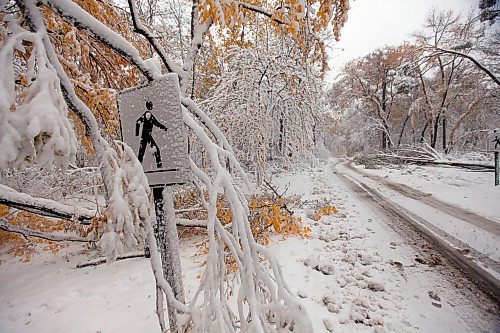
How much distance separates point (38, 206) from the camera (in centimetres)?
187

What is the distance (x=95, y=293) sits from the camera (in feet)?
14.5

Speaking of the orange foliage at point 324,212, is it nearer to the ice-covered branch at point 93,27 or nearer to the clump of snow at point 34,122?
the ice-covered branch at point 93,27

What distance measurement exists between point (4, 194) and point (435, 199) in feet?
34.5

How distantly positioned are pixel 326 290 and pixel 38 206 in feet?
12.1

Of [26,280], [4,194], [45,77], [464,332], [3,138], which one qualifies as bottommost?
[26,280]

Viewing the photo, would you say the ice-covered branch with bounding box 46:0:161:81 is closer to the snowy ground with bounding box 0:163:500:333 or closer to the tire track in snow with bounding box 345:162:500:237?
the snowy ground with bounding box 0:163:500:333

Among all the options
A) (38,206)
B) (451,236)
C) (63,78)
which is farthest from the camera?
(451,236)

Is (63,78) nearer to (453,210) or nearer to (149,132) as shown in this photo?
(149,132)

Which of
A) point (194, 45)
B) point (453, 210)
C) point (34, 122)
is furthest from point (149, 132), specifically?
point (453, 210)

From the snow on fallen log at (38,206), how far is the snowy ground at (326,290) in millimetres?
2297

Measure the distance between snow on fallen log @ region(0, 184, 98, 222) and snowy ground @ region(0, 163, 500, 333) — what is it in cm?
230

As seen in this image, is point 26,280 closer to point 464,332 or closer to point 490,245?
point 464,332

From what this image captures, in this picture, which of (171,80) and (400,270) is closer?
(171,80)

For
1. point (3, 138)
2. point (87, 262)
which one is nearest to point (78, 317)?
point (87, 262)
